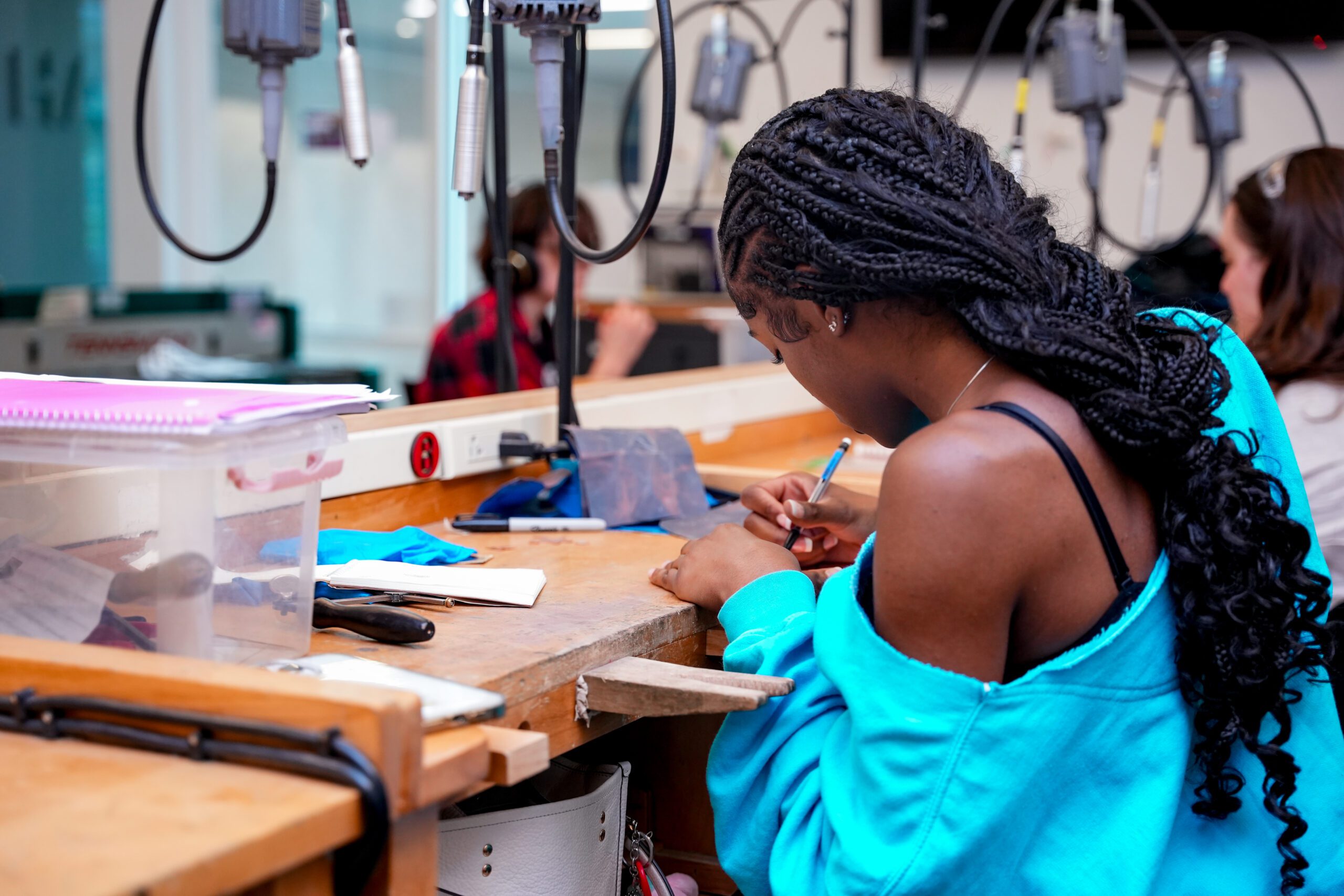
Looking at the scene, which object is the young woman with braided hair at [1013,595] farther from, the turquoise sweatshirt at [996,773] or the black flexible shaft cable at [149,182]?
the black flexible shaft cable at [149,182]

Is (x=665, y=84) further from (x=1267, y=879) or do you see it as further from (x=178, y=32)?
(x=178, y=32)

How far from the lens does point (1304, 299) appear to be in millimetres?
1873

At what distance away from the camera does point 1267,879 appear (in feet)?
2.95

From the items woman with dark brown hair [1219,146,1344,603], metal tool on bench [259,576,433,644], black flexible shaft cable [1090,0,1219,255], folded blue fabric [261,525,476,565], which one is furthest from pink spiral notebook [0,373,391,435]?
black flexible shaft cable [1090,0,1219,255]

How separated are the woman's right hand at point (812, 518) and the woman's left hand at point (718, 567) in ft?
0.28

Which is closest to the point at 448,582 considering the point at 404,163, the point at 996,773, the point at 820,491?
the point at 820,491

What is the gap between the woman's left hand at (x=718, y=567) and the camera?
3.47 ft

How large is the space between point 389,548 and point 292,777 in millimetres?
570

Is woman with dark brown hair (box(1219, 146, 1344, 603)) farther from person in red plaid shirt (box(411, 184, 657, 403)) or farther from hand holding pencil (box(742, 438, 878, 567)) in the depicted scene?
person in red plaid shirt (box(411, 184, 657, 403))

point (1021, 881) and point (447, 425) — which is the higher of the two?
point (447, 425)

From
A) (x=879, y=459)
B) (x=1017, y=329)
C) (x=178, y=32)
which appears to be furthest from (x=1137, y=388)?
(x=178, y=32)

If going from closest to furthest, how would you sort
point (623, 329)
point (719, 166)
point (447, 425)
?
1. point (447, 425)
2. point (623, 329)
3. point (719, 166)

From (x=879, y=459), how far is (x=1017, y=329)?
1.10 meters

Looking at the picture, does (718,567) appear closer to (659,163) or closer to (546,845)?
(546,845)
